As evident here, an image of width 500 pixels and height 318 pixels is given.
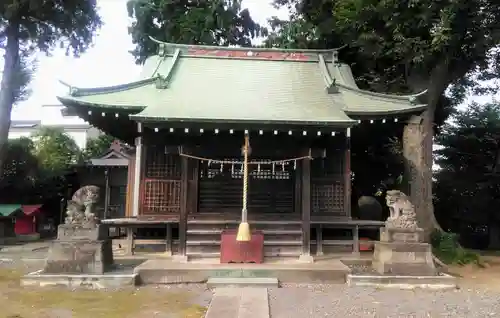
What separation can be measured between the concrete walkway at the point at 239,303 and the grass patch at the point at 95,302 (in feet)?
0.99

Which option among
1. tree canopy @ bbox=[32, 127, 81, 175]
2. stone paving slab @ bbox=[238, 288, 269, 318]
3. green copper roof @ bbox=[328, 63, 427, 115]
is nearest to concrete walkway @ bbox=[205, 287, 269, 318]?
stone paving slab @ bbox=[238, 288, 269, 318]

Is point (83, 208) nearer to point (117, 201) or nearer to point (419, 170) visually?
point (419, 170)

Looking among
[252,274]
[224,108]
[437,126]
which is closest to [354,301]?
[252,274]

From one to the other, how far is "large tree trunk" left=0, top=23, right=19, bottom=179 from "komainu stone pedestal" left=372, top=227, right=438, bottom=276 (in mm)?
16828

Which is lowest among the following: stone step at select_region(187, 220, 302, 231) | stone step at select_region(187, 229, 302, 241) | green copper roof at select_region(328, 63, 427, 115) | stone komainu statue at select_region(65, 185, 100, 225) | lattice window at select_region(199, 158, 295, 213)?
stone step at select_region(187, 229, 302, 241)

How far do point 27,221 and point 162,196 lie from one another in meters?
13.3

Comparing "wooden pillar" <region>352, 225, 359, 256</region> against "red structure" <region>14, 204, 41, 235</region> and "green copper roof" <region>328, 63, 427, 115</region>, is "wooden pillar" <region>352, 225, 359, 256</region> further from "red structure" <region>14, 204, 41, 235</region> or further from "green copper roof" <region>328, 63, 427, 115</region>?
"red structure" <region>14, 204, 41, 235</region>

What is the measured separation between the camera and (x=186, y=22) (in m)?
21.9

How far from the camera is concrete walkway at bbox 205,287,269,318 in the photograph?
6703mm

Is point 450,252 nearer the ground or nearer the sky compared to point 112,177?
nearer the ground

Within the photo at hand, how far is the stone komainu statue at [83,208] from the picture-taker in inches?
370

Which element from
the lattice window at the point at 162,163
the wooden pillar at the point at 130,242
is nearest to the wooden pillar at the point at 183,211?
the lattice window at the point at 162,163

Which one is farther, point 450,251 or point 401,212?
point 450,251

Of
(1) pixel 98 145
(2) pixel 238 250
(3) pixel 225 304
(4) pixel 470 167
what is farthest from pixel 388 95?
(1) pixel 98 145
